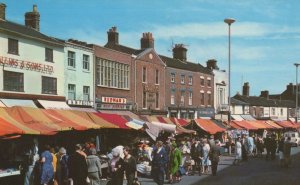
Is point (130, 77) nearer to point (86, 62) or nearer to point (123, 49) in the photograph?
point (123, 49)

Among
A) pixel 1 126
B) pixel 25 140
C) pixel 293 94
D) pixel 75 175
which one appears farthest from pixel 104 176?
pixel 293 94

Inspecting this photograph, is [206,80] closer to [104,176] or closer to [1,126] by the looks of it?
[104,176]

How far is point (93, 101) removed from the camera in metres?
38.9

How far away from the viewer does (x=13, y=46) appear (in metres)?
31.6

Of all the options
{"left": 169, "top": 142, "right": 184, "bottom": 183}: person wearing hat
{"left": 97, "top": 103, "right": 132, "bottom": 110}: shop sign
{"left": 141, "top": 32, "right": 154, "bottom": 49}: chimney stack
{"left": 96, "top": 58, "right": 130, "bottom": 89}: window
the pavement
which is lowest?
the pavement

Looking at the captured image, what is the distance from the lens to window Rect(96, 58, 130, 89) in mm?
40487

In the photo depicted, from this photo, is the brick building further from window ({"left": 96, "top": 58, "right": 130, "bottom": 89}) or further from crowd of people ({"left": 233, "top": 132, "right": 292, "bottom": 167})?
crowd of people ({"left": 233, "top": 132, "right": 292, "bottom": 167})

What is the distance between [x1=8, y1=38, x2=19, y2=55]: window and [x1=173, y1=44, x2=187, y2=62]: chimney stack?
97.3ft

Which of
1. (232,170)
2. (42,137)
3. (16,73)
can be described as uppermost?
(16,73)

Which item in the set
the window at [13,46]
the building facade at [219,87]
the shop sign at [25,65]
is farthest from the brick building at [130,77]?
the building facade at [219,87]

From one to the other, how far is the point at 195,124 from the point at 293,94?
8072 centimetres

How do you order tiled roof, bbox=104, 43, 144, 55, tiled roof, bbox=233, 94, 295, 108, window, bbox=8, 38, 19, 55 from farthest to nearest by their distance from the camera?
tiled roof, bbox=233, 94, 295, 108
tiled roof, bbox=104, 43, 144, 55
window, bbox=8, 38, 19, 55

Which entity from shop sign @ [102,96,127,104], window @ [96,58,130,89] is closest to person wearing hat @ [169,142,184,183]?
shop sign @ [102,96,127,104]

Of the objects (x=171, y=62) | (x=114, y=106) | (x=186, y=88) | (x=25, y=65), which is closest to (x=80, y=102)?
(x=114, y=106)
